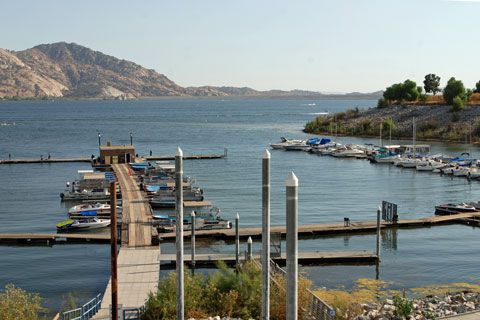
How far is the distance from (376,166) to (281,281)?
56.6 m

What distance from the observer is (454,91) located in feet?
375

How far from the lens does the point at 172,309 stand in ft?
55.5

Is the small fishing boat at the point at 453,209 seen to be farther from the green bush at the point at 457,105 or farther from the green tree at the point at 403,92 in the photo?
the green tree at the point at 403,92

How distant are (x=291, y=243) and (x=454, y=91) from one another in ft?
372

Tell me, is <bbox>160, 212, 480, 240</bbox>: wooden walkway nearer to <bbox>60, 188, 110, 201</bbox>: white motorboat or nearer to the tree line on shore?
<bbox>60, 188, 110, 201</bbox>: white motorboat

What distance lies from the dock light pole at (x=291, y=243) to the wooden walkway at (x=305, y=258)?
1669 cm

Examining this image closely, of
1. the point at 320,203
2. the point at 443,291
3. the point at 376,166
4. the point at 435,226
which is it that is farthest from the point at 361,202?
the point at 376,166

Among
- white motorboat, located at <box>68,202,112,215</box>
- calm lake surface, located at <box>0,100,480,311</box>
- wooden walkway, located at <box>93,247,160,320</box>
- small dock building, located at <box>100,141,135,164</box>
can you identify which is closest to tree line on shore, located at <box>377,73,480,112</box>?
calm lake surface, located at <box>0,100,480,311</box>

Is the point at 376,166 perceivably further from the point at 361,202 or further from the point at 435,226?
the point at 435,226

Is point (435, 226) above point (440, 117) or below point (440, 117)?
below

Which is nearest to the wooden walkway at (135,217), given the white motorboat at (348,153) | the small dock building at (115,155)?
the small dock building at (115,155)

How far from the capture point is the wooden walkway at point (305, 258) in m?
27.4

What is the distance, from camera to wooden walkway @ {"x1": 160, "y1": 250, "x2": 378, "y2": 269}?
27359 millimetres

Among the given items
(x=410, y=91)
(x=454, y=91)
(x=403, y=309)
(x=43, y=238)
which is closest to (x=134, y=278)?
(x=43, y=238)
